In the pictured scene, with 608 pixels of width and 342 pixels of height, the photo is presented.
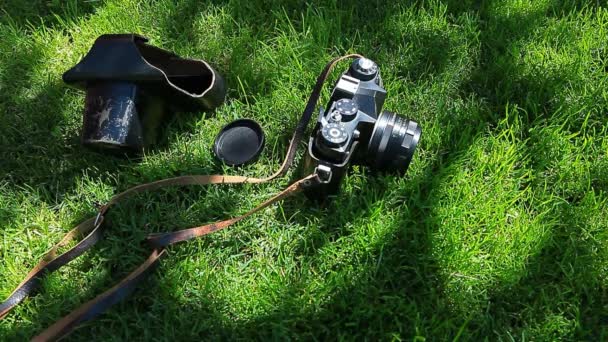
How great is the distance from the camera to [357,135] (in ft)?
6.21

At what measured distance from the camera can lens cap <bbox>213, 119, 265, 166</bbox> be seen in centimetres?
219

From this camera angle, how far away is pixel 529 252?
1925 mm

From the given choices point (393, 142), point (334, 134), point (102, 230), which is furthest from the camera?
point (102, 230)

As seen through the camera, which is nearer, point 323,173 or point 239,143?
point 323,173

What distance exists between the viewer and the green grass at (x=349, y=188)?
1881 mm

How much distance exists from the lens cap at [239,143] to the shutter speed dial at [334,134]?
17.0 inches

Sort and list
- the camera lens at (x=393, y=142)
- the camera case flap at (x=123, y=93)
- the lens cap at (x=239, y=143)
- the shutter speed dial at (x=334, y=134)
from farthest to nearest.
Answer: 1. the lens cap at (x=239, y=143)
2. the camera case flap at (x=123, y=93)
3. the camera lens at (x=393, y=142)
4. the shutter speed dial at (x=334, y=134)

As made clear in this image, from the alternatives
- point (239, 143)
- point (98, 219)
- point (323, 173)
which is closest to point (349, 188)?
point (323, 173)

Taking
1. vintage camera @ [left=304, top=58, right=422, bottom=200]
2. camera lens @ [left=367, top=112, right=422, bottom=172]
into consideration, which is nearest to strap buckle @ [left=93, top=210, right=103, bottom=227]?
vintage camera @ [left=304, top=58, right=422, bottom=200]

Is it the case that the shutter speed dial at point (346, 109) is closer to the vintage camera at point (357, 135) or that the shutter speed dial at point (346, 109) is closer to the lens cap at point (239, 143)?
the vintage camera at point (357, 135)

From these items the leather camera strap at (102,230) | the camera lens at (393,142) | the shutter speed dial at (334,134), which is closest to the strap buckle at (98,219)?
the leather camera strap at (102,230)

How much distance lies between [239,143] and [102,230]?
602 mm

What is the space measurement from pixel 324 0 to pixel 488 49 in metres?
0.76

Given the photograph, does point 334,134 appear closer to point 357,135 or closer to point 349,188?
point 357,135
